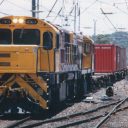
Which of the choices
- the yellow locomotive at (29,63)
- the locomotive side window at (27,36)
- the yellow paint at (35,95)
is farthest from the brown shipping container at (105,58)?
the yellow paint at (35,95)

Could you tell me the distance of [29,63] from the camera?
16359mm

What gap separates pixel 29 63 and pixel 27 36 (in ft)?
3.93

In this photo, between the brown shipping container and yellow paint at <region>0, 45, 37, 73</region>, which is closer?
yellow paint at <region>0, 45, 37, 73</region>

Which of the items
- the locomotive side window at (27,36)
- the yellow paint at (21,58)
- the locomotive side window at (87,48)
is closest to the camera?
the yellow paint at (21,58)

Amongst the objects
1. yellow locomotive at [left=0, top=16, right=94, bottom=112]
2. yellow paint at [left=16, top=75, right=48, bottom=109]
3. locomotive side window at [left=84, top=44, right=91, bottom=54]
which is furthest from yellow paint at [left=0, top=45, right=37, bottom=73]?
locomotive side window at [left=84, top=44, right=91, bottom=54]

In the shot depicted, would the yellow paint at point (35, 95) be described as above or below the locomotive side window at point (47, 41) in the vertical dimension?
below

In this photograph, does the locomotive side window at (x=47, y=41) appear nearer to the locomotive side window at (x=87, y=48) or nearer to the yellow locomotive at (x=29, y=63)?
the yellow locomotive at (x=29, y=63)

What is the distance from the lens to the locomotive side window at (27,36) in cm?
1702

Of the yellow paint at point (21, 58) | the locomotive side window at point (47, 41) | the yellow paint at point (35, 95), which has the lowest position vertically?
the yellow paint at point (35, 95)

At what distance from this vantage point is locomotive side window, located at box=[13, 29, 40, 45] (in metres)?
17.0

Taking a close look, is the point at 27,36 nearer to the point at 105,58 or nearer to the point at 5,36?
the point at 5,36

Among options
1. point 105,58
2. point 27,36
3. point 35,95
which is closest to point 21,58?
point 27,36

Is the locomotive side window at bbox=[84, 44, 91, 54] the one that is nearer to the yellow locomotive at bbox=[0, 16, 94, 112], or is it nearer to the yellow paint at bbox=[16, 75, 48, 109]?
the yellow locomotive at bbox=[0, 16, 94, 112]

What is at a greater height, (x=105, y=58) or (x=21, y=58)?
(x=21, y=58)
